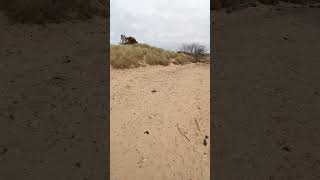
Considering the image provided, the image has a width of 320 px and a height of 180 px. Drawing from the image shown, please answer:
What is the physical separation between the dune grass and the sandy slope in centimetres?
115

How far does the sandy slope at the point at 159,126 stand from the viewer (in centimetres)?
521

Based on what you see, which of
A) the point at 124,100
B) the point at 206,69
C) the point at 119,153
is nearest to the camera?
the point at 119,153

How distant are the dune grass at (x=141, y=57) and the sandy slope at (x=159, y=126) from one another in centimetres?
115

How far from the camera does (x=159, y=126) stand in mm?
6324
